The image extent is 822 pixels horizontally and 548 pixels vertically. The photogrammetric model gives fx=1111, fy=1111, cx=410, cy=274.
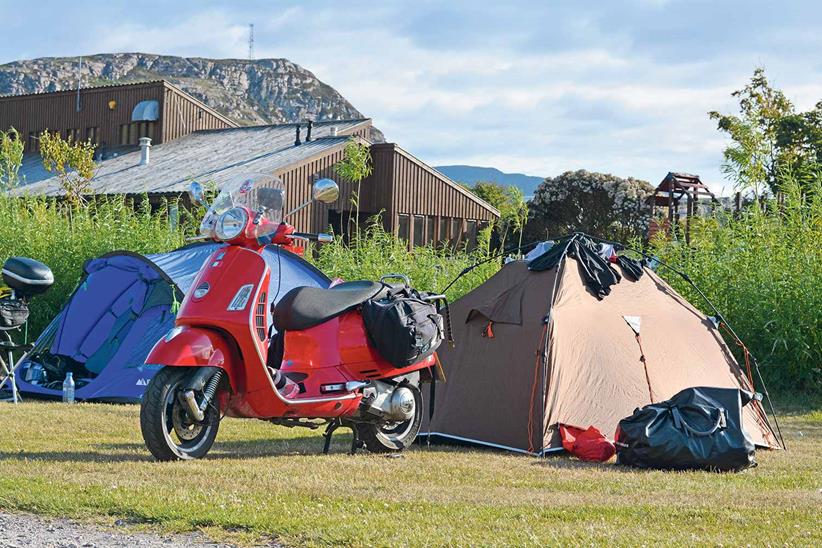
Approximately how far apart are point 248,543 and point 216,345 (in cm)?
223

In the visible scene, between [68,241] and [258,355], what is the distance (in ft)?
24.6

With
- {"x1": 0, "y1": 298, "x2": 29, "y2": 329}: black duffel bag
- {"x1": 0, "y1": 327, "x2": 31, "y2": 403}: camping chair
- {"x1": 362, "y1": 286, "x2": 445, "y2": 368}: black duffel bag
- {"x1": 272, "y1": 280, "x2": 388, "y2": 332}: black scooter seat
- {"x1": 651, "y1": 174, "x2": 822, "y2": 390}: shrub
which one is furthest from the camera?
{"x1": 651, "y1": 174, "x2": 822, "y2": 390}: shrub

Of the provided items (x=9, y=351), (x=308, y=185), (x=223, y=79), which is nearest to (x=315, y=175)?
(x=308, y=185)

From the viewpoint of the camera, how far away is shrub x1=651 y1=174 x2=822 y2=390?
11.4 meters

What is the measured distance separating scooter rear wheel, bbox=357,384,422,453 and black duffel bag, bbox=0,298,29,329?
4.09m

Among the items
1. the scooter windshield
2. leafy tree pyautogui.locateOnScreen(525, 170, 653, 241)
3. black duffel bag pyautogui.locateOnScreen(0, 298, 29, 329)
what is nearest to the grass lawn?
the scooter windshield

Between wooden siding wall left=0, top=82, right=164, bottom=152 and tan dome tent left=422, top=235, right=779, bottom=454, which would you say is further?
wooden siding wall left=0, top=82, right=164, bottom=152

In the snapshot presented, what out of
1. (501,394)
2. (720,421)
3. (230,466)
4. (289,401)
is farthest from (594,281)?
(230,466)

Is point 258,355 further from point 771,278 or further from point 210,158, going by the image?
point 210,158

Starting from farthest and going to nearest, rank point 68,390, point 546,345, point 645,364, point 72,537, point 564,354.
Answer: point 68,390 → point 645,364 → point 564,354 → point 546,345 → point 72,537

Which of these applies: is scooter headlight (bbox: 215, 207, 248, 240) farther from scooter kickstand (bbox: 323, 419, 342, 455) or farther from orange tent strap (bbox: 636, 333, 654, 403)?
orange tent strap (bbox: 636, 333, 654, 403)

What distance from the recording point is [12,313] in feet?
32.8

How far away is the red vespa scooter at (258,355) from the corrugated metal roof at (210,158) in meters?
18.1

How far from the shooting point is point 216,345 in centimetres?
674
